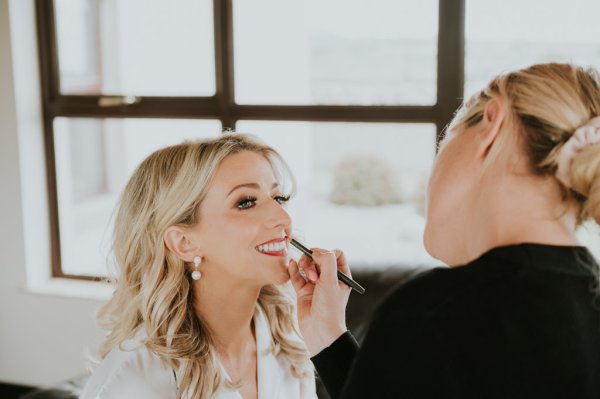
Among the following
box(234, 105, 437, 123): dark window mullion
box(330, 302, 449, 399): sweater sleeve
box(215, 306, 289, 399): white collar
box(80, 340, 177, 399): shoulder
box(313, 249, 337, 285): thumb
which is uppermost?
box(234, 105, 437, 123): dark window mullion

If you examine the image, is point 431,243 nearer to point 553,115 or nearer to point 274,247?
point 553,115

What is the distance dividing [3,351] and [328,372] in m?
2.45

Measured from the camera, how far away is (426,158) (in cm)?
276

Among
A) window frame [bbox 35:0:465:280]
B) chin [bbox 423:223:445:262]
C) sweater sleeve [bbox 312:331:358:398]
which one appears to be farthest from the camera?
window frame [bbox 35:0:465:280]

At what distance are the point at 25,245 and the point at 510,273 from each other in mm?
2721

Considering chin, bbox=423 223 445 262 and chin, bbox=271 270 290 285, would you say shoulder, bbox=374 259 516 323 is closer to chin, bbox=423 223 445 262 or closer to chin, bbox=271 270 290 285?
chin, bbox=423 223 445 262

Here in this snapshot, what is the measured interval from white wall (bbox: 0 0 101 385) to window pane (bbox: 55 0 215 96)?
170mm

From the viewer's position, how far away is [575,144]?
86cm

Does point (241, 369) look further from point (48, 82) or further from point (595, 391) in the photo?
point (48, 82)

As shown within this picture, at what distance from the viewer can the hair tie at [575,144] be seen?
33.6 inches

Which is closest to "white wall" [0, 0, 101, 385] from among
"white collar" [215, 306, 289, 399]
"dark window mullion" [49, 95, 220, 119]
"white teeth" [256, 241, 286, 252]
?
"dark window mullion" [49, 95, 220, 119]

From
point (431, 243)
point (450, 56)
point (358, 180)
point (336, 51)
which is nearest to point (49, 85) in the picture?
point (336, 51)

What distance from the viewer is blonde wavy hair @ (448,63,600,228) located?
865 mm

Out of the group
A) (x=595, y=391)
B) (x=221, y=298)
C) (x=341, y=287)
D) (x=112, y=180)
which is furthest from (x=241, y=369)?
(x=112, y=180)
